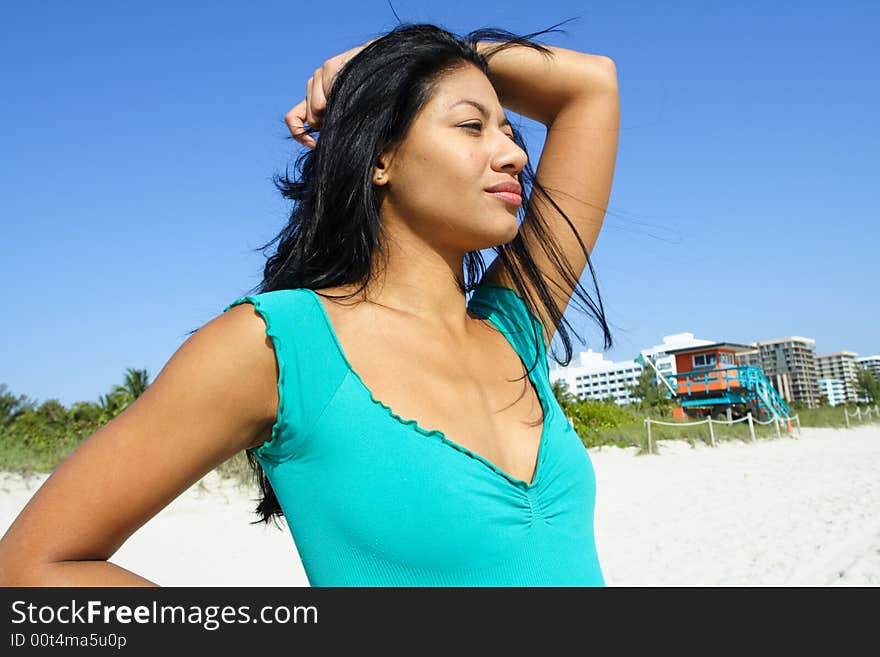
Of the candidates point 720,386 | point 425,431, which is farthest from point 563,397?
point 425,431

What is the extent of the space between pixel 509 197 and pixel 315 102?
1.65 feet

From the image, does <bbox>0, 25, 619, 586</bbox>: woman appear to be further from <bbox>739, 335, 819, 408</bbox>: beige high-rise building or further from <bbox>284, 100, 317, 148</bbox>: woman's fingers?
<bbox>739, 335, 819, 408</bbox>: beige high-rise building

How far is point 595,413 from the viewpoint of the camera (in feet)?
63.6

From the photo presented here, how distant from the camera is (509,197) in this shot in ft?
4.82

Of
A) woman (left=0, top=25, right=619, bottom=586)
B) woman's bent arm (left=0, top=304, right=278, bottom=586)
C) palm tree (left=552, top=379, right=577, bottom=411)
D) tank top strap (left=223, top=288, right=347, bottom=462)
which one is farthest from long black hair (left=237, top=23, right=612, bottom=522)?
palm tree (left=552, top=379, right=577, bottom=411)

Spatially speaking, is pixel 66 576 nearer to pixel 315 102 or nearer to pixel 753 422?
pixel 315 102

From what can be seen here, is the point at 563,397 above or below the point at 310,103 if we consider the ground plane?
above

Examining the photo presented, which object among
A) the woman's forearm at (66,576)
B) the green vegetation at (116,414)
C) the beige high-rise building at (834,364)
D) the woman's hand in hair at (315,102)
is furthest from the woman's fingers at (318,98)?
the beige high-rise building at (834,364)

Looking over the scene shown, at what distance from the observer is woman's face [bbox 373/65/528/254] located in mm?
1423
